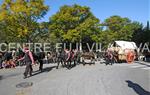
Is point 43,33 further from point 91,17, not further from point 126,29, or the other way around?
point 126,29

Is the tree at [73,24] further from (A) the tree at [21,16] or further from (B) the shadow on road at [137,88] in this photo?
(B) the shadow on road at [137,88]

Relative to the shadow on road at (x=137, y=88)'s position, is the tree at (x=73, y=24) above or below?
above

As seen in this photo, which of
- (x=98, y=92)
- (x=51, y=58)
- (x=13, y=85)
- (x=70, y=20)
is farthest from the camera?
(x=70, y=20)

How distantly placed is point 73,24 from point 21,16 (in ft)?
72.1

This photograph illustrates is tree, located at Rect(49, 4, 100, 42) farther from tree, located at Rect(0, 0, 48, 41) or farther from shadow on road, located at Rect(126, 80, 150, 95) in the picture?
shadow on road, located at Rect(126, 80, 150, 95)

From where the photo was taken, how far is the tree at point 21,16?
35.3m

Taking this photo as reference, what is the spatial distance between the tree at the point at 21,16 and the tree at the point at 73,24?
643 inches

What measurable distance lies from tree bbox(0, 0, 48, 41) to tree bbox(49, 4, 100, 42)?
53.6 feet

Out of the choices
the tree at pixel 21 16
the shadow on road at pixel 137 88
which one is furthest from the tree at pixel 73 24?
the shadow on road at pixel 137 88

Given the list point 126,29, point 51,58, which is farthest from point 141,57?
point 126,29

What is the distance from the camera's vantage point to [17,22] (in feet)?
117

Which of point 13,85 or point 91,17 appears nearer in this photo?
point 13,85

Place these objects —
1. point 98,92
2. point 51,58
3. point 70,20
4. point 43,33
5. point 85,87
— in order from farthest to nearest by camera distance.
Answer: point 70,20, point 43,33, point 51,58, point 85,87, point 98,92

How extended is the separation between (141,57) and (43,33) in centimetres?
1285
